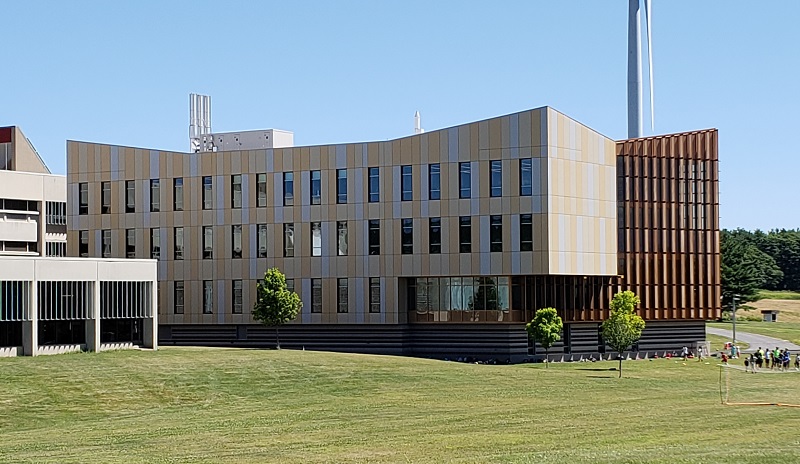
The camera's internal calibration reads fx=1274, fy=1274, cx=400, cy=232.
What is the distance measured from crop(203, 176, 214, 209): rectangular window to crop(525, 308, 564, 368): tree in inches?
1087

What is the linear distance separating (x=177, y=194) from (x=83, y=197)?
8456 mm

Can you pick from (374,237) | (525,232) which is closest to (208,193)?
(374,237)

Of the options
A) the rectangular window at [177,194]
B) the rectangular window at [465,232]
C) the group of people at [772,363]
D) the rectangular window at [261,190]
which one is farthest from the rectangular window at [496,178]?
the rectangular window at [177,194]

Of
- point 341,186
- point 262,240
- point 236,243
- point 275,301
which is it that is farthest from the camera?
point 236,243

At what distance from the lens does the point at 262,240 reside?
94.9 metres

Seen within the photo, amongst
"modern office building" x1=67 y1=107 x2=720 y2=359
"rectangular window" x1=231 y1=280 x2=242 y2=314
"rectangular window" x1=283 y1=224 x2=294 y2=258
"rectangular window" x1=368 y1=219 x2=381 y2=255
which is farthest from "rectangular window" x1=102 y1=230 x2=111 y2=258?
"rectangular window" x1=368 y1=219 x2=381 y2=255

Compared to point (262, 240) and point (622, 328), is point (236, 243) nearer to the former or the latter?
point (262, 240)

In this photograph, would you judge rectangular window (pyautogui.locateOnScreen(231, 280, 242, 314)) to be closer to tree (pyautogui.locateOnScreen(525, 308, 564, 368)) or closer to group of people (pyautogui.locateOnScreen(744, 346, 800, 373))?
tree (pyautogui.locateOnScreen(525, 308, 564, 368))

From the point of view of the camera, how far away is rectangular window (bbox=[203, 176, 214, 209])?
96250 millimetres

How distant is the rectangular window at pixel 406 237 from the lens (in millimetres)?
90938

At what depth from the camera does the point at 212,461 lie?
35.7m

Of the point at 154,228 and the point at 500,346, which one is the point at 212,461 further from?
the point at 154,228

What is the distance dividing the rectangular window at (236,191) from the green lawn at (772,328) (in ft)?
186

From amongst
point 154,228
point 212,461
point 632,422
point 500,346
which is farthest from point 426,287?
point 212,461
